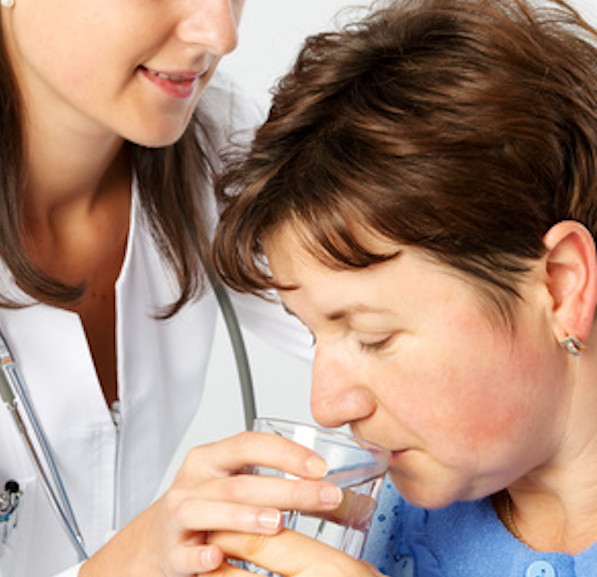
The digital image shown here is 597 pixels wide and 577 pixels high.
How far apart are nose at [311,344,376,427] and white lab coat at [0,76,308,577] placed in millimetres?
524

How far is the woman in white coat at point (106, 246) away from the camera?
55.0 inches

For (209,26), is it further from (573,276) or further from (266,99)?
(266,99)

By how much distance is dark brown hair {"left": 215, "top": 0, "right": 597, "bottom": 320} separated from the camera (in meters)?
1.10

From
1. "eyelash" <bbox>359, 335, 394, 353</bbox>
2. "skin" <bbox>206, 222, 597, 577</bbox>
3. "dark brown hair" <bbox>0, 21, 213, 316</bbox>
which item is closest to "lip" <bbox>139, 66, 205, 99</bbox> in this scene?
"dark brown hair" <bbox>0, 21, 213, 316</bbox>

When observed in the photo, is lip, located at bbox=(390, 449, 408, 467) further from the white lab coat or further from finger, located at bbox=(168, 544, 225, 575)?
the white lab coat

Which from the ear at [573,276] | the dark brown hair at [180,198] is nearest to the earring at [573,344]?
the ear at [573,276]

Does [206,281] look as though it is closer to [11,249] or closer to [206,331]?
[206,331]

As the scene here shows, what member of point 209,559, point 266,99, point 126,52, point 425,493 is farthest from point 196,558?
point 266,99

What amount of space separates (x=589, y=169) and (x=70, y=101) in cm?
63

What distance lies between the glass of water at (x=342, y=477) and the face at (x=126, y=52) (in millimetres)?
476

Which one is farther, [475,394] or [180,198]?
[180,198]

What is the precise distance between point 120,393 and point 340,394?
22.5 inches

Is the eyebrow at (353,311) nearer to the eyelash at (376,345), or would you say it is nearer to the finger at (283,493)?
the eyelash at (376,345)

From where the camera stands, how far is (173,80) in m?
1.46
